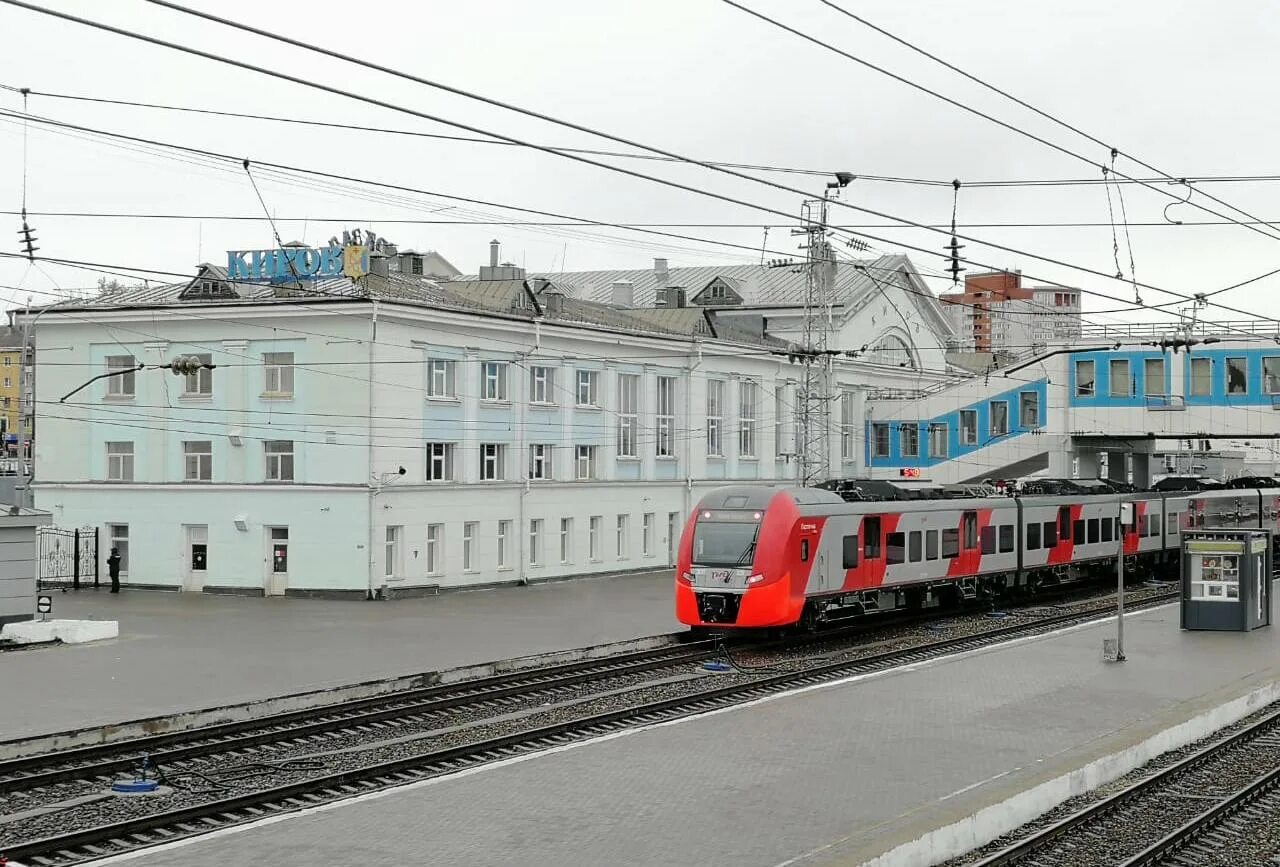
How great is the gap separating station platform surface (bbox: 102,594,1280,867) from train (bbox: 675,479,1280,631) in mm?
4266

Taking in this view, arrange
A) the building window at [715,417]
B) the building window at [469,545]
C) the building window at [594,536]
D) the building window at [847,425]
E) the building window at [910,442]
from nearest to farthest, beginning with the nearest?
the building window at [469,545] < the building window at [594,536] < the building window at [715,417] < the building window at [847,425] < the building window at [910,442]

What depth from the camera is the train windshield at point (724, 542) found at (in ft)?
85.5

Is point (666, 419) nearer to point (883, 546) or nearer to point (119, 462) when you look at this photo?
point (119, 462)

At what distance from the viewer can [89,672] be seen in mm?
22656

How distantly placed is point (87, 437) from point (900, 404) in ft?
102

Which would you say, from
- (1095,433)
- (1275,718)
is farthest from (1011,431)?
(1275,718)

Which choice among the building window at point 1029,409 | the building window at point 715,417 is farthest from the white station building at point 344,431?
the building window at point 1029,409

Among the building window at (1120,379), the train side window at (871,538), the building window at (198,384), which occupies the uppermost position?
the building window at (1120,379)

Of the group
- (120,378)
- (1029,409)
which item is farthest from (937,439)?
(120,378)

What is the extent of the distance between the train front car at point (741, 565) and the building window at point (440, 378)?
13.0 m

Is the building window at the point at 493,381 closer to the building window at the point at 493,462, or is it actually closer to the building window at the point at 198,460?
the building window at the point at 493,462

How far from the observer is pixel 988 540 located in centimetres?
3397

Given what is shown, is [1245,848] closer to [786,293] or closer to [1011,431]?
[1011,431]

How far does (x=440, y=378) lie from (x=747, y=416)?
50.9ft
